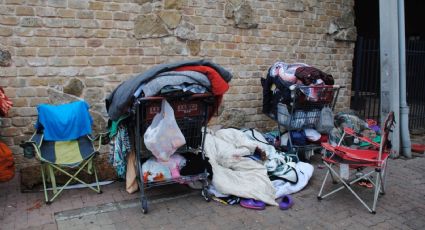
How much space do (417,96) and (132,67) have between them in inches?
234

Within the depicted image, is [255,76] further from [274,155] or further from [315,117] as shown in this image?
[274,155]

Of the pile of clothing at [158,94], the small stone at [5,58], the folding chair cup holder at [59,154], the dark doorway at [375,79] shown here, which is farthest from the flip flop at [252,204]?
the dark doorway at [375,79]

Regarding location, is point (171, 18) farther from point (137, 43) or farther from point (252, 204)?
point (252, 204)

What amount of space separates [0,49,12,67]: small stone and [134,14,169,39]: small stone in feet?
5.17

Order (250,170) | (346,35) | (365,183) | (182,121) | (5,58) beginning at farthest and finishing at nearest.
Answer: (346,35)
(365,183)
(5,58)
(250,170)
(182,121)

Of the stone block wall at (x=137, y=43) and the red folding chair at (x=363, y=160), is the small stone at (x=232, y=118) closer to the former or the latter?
the stone block wall at (x=137, y=43)

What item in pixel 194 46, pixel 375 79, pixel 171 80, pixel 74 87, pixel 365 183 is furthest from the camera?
pixel 375 79

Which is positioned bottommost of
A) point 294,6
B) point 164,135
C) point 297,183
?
point 297,183

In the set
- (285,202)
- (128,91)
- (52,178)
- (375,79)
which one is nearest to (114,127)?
(128,91)

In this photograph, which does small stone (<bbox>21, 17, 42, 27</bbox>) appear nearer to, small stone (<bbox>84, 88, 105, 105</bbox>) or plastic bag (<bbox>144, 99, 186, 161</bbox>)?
small stone (<bbox>84, 88, 105, 105</bbox>)

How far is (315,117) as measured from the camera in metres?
5.54

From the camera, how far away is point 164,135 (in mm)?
3863

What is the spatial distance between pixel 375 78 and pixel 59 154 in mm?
6202

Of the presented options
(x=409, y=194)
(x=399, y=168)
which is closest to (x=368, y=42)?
(x=399, y=168)
